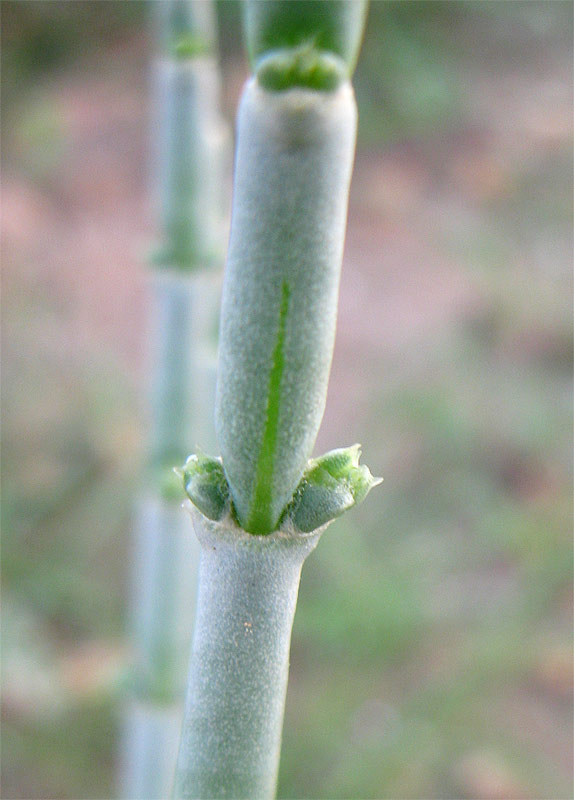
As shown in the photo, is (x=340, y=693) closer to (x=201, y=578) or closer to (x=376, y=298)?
(x=201, y=578)

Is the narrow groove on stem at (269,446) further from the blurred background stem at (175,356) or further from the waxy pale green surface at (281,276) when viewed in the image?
the blurred background stem at (175,356)

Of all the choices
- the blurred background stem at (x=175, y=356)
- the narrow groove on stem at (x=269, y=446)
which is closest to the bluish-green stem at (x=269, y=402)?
the narrow groove on stem at (x=269, y=446)

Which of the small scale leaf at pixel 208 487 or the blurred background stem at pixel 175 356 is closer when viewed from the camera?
the small scale leaf at pixel 208 487

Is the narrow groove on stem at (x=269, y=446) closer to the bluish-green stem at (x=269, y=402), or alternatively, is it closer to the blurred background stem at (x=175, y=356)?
the bluish-green stem at (x=269, y=402)

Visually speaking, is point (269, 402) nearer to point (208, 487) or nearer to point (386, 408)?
point (208, 487)

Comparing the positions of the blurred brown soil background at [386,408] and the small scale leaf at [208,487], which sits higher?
the blurred brown soil background at [386,408]

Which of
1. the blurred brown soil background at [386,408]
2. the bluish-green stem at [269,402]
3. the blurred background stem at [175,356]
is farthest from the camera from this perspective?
the blurred brown soil background at [386,408]

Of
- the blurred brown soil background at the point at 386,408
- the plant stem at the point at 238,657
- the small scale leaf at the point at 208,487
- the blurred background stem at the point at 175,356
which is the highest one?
the blurred brown soil background at the point at 386,408

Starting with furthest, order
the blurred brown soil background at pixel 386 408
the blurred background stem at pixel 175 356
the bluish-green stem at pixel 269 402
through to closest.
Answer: the blurred brown soil background at pixel 386 408 → the blurred background stem at pixel 175 356 → the bluish-green stem at pixel 269 402
